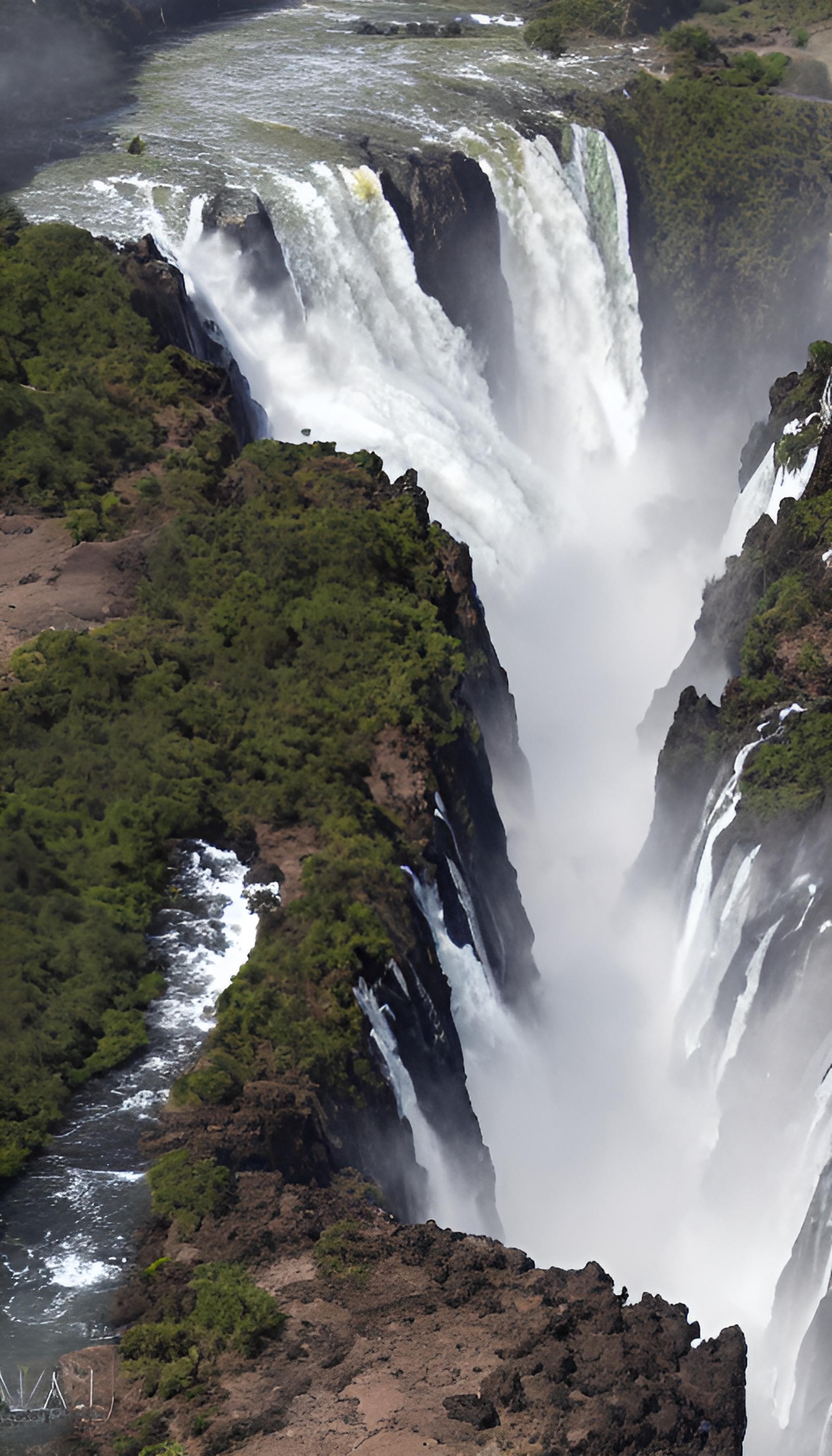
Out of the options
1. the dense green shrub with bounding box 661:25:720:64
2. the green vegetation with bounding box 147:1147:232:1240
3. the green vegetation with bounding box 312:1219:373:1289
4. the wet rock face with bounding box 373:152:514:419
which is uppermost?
the dense green shrub with bounding box 661:25:720:64

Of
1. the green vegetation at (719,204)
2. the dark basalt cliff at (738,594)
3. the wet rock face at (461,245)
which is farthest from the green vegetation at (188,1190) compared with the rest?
the green vegetation at (719,204)

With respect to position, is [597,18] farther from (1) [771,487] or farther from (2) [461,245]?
(1) [771,487]

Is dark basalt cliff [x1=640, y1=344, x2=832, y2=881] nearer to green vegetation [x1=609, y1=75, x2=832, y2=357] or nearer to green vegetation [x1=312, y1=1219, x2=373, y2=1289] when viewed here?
green vegetation [x1=312, y1=1219, x2=373, y2=1289]

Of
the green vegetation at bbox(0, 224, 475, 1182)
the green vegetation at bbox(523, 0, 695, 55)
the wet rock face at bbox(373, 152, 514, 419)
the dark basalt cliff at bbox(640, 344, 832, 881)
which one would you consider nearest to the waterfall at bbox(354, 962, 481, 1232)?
the green vegetation at bbox(0, 224, 475, 1182)

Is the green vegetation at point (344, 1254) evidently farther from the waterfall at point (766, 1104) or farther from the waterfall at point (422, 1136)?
the waterfall at point (766, 1104)

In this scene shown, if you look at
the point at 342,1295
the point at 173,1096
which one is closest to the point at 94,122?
the point at 173,1096

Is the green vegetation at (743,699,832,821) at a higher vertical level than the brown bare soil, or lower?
lower

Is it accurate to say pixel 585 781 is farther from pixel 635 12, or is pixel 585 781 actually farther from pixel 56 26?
pixel 635 12
